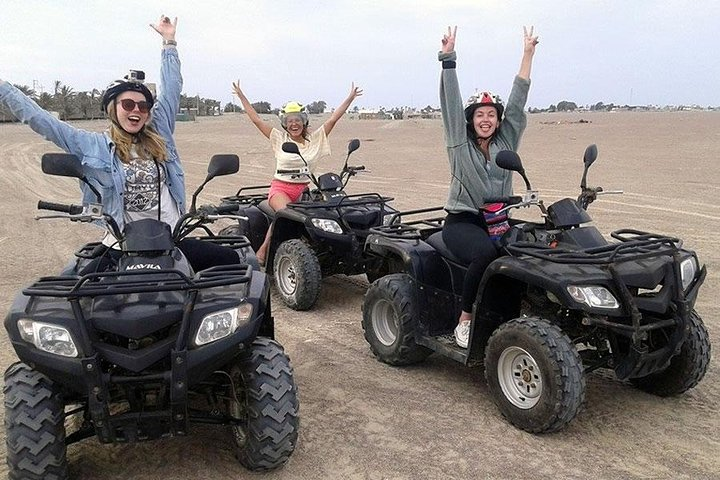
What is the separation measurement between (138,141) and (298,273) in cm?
293

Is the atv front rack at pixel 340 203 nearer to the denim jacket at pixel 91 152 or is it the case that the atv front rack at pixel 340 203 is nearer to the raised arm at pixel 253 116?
the raised arm at pixel 253 116

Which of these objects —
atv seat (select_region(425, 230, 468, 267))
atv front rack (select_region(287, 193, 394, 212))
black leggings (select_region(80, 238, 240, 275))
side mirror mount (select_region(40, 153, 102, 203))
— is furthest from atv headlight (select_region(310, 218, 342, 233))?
side mirror mount (select_region(40, 153, 102, 203))

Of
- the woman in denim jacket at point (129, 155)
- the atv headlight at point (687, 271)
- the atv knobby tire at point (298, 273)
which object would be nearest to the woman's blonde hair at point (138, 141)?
the woman in denim jacket at point (129, 155)

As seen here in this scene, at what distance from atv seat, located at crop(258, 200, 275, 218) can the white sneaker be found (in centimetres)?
352

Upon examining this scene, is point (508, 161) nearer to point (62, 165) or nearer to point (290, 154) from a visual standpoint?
point (62, 165)

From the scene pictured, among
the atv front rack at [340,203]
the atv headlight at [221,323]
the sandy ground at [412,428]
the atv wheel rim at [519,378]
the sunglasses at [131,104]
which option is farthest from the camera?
the atv front rack at [340,203]

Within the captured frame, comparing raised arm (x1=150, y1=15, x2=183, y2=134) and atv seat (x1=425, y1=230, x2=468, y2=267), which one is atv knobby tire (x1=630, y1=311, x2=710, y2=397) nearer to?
atv seat (x1=425, y1=230, x2=468, y2=267)

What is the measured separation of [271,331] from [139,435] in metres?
1.28

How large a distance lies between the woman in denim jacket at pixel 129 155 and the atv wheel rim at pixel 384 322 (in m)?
1.53

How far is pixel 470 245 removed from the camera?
469 centimetres

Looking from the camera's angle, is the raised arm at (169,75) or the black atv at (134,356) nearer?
the black atv at (134,356)

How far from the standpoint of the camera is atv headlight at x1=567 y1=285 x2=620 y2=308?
12.7 ft

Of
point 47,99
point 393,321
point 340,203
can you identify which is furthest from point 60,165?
point 47,99

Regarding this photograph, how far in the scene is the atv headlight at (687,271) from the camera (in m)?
4.24
